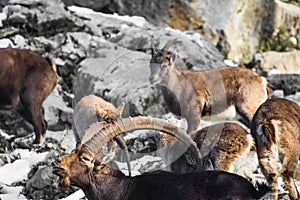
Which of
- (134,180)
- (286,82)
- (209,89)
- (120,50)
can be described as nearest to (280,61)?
(286,82)

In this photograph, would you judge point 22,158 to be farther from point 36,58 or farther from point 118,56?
point 118,56

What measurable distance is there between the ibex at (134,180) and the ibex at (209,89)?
15.7ft


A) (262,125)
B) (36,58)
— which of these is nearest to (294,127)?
(262,125)

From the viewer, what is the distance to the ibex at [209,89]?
12445 mm

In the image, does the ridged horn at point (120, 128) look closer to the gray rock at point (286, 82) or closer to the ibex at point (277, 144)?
the ibex at point (277, 144)

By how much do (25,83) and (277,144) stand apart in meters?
6.38

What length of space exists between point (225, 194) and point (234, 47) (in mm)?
12942

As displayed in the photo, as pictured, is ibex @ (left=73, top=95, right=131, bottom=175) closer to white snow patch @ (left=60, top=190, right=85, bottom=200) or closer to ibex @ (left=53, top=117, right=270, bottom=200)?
white snow patch @ (left=60, top=190, right=85, bottom=200)

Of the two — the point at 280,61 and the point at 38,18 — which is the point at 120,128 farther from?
the point at 280,61

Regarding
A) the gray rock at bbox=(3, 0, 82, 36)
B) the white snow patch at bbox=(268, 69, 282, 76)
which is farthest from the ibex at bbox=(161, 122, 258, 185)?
the gray rock at bbox=(3, 0, 82, 36)

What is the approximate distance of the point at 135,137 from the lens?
38.6 ft

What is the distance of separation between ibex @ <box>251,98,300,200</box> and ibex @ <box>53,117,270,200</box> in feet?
4.64

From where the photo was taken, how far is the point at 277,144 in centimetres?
840

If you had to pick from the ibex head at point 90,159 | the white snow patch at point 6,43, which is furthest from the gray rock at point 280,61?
the ibex head at point 90,159
